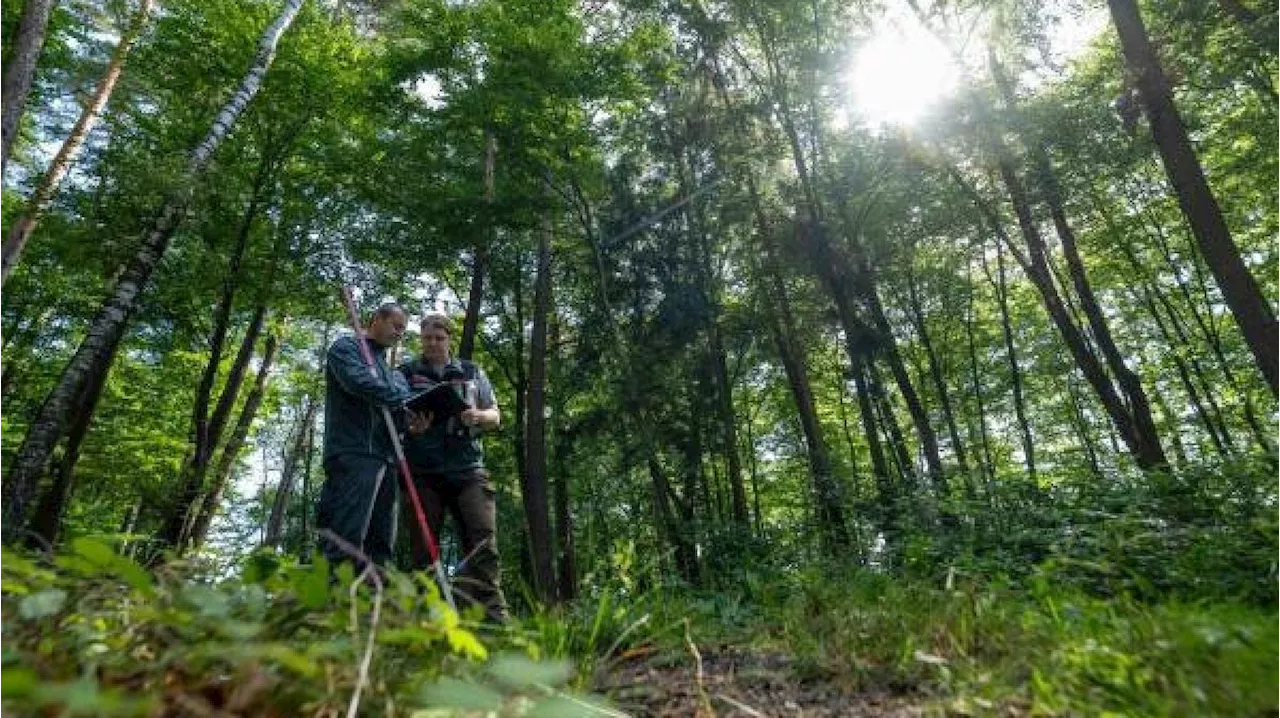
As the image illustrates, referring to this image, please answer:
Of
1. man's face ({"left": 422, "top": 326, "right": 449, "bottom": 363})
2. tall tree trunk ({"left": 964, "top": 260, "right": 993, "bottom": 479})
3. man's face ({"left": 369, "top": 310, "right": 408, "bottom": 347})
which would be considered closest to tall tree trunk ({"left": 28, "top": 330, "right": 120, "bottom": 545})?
man's face ({"left": 422, "top": 326, "right": 449, "bottom": 363})

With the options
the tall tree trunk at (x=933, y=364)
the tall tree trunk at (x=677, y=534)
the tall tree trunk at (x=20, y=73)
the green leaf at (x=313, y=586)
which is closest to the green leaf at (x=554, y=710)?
the green leaf at (x=313, y=586)

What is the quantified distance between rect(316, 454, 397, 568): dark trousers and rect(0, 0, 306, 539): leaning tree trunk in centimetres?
361

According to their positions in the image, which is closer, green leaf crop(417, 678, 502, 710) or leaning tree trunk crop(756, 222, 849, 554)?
green leaf crop(417, 678, 502, 710)

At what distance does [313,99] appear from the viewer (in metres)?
12.3

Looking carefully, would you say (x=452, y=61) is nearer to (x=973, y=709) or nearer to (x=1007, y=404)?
(x=973, y=709)

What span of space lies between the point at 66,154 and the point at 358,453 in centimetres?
1025

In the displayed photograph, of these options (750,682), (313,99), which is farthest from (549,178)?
(750,682)

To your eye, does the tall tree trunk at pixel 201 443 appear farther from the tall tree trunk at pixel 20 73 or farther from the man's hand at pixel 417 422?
the man's hand at pixel 417 422

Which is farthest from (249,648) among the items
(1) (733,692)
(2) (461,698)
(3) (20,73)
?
(3) (20,73)

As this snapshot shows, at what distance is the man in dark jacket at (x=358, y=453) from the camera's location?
13.4 ft

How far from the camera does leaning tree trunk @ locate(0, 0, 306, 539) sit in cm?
704

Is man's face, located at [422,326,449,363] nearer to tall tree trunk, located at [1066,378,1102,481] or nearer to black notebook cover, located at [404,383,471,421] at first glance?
black notebook cover, located at [404,383,471,421]

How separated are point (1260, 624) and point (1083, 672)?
89cm

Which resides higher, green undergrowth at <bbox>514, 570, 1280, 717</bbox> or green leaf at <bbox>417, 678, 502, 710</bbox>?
green undergrowth at <bbox>514, 570, 1280, 717</bbox>
